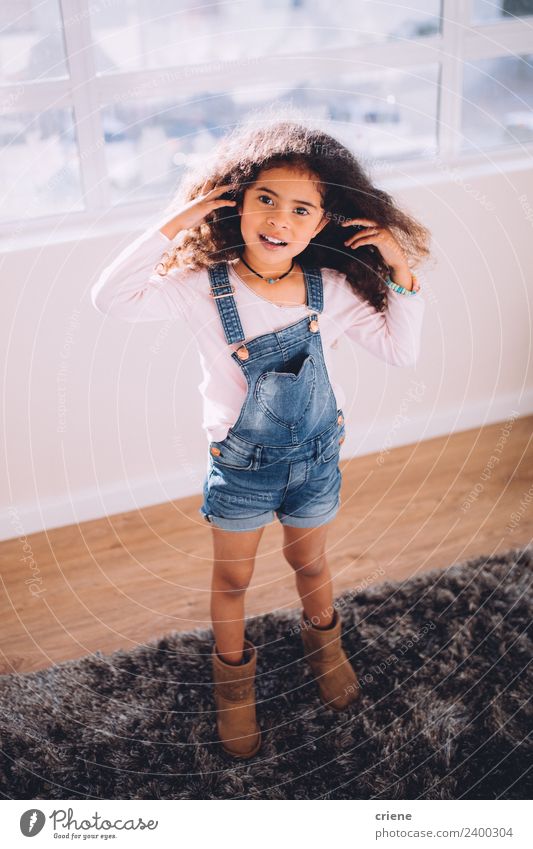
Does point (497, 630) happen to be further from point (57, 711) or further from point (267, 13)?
point (267, 13)

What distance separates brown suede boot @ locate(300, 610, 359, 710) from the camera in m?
1.29

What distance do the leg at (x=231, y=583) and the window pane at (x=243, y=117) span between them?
71 centimetres

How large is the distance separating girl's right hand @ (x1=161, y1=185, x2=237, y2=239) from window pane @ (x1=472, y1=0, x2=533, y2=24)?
1.09m

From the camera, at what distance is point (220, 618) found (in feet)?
3.88

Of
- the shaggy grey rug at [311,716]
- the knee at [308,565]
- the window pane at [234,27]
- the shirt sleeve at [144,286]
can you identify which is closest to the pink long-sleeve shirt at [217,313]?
the shirt sleeve at [144,286]

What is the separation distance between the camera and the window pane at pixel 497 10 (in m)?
1.81

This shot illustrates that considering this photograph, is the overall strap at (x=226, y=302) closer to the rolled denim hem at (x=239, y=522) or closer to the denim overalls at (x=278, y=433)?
the denim overalls at (x=278, y=433)

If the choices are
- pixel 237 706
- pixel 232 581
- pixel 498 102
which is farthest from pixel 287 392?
pixel 498 102

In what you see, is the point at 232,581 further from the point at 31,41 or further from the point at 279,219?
the point at 31,41

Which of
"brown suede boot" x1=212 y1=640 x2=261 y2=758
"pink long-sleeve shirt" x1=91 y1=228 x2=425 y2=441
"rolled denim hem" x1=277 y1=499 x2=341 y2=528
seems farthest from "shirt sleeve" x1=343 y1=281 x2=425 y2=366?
"brown suede boot" x1=212 y1=640 x2=261 y2=758

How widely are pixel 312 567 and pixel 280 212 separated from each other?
0.48 metres

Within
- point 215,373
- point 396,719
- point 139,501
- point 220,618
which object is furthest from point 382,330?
point 139,501

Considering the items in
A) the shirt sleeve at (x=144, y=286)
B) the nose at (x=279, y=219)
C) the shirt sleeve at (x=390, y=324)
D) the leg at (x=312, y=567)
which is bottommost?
the leg at (x=312, y=567)

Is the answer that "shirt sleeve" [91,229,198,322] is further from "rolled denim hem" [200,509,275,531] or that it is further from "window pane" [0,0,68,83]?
"window pane" [0,0,68,83]
